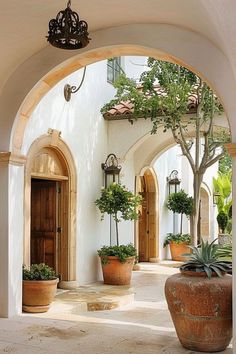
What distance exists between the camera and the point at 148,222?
13.9 metres

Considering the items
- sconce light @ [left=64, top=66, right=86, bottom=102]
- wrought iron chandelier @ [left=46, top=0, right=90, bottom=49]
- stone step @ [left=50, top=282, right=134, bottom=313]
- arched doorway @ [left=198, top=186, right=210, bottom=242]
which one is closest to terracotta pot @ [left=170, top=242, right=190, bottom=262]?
arched doorway @ [left=198, top=186, right=210, bottom=242]

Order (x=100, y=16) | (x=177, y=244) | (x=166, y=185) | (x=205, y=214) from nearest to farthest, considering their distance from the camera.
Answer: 1. (x=100, y=16)
2. (x=177, y=244)
3. (x=166, y=185)
4. (x=205, y=214)

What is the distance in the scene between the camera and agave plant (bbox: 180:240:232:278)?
5098 mm

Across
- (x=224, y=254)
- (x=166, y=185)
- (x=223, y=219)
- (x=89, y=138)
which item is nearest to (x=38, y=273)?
(x=224, y=254)

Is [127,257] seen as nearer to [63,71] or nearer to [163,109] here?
[163,109]

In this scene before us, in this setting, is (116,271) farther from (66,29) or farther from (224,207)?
(224,207)

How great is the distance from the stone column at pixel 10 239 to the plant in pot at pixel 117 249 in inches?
124

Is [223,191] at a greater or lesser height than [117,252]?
greater

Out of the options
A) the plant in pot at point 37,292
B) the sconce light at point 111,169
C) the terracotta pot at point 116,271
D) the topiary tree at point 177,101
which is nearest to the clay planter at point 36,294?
the plant in pot at point 37,292

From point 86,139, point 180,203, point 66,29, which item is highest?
point 66,29

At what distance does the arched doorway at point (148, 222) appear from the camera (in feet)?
45.1

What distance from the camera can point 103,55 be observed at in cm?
617

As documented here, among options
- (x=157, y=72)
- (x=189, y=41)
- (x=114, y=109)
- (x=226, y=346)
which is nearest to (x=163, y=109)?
(x=157, y=72)

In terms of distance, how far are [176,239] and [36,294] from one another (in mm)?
7996
